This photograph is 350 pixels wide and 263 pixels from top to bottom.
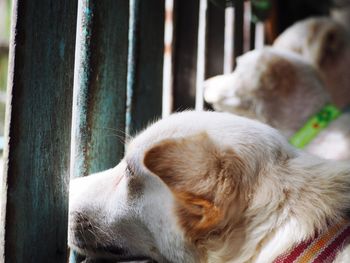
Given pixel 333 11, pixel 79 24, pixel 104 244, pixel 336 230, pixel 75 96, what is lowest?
pixel 104 244

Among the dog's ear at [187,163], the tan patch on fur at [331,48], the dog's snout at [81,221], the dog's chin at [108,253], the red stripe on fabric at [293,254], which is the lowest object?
the dog's chin at [108,253]

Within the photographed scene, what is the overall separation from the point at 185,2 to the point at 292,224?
6.97 ft

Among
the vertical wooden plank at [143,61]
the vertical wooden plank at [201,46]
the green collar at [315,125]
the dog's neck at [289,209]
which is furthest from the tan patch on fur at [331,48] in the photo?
the dog's neck at [289,209]

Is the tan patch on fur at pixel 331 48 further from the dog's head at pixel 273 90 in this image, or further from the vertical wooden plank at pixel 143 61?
the vertical wooden plank at pixel 143 61

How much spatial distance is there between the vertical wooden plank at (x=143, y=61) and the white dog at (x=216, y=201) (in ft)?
2.14

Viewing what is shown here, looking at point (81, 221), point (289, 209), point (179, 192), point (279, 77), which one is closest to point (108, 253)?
point (81, 221)

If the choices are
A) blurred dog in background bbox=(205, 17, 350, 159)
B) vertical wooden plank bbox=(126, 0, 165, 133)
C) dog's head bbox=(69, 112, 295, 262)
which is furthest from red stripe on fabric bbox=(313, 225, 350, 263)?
blurred dog in background bbox=(205, 17, 350, 159)

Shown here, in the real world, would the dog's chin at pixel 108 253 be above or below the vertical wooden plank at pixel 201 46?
below

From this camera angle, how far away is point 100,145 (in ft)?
6.95

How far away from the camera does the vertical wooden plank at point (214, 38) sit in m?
3.79

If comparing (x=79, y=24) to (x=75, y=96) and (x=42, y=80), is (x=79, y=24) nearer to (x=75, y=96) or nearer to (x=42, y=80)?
(x=75, y=96)

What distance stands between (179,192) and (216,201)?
4.4 inches

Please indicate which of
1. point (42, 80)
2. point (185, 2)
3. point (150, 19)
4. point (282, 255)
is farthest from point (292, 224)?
point (185, 2)

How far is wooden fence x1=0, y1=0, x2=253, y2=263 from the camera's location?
1.52 m
